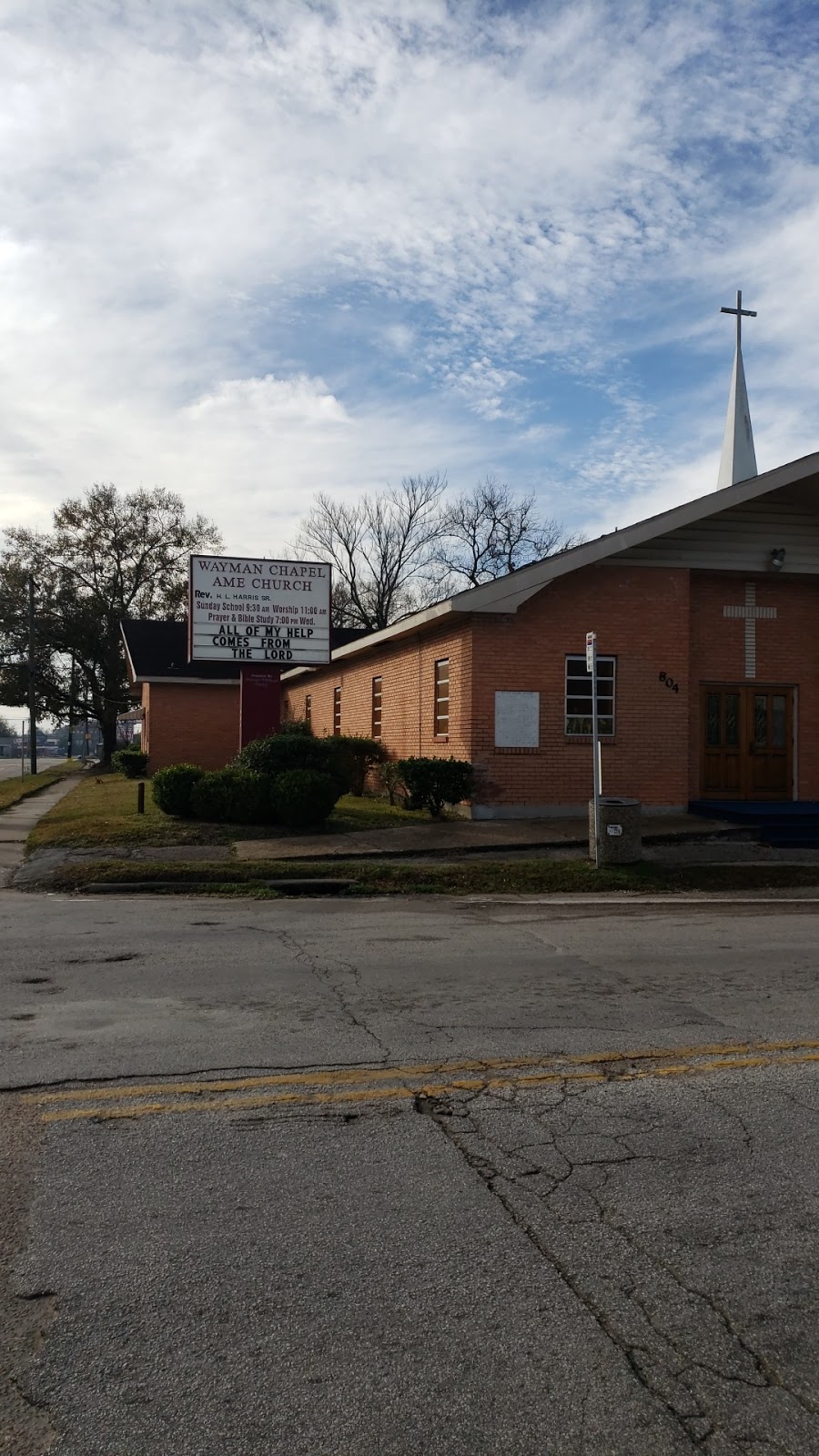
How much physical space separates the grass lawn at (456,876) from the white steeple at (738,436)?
1441cm

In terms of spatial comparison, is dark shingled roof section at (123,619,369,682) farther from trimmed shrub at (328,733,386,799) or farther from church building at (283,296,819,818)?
church building at (283,296,819,818)

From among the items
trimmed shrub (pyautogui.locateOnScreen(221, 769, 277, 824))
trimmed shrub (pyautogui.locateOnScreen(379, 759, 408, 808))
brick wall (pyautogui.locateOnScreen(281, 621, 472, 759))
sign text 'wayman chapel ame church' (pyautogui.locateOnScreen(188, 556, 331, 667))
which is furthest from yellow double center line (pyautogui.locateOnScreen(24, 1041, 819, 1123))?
sign text 'wayman chapel ame church' (pyautogui.locateOnScreen(188, 556, 331, 667))

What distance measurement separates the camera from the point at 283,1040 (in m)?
6.20

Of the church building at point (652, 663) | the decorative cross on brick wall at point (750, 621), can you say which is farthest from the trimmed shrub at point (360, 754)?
the decorative cross on brick wall at point (750, 621)

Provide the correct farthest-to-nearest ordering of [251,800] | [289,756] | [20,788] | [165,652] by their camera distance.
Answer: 1. [20,788]
2. [165,652]
3. [289,756]
4. [251,800]

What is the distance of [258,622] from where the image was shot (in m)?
21.8

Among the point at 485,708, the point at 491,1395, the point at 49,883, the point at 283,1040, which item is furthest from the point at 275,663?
the point at 491,1395

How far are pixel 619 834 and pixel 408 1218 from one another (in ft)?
34.1

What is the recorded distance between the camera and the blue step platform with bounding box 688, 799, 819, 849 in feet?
53.2

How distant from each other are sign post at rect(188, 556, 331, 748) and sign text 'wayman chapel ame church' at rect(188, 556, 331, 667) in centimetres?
2

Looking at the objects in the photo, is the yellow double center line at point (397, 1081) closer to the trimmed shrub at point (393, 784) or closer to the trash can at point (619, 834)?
the trash can at point (619, 834)

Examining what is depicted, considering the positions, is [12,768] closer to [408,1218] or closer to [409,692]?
[409,692]

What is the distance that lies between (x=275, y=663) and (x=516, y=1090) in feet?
55.8

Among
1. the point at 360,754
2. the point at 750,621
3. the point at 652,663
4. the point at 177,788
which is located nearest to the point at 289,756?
the point at 177,788
